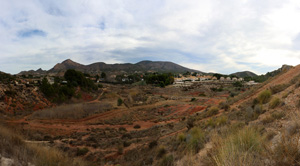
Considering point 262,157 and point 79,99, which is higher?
point 262,157

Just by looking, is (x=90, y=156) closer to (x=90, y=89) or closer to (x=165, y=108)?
(x=165, y=108)

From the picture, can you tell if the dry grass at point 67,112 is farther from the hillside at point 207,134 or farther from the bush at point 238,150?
the bush at point 238,150

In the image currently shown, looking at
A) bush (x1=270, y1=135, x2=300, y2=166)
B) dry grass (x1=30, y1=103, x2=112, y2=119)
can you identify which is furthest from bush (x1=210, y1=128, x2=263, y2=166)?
dry grass (x1=30, y1=103, x2=112, y2=119)

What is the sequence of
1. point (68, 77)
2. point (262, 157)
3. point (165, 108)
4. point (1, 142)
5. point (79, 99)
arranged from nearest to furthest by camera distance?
1. point (262, 157)
2. point (1, 142)
3. point (165, 108)
4. point (79, 99)
5. point (68, 77)

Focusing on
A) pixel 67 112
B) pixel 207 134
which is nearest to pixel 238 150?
pixel 207 134

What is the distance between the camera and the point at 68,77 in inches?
1806

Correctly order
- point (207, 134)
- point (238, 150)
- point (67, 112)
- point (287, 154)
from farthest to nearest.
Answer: point (67, 112), point (207, 134), point (238, 150), point (287, 154)

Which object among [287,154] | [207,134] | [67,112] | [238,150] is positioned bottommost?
[67,112]

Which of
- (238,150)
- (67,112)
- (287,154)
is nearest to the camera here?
(287,154)

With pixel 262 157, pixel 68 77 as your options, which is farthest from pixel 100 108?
pixel 262 157

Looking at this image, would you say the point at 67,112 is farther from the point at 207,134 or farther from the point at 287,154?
the point at 287,154

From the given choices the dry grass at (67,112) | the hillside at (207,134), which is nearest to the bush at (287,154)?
the hillside at (207,134)

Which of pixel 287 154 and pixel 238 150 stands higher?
pixel 287 154

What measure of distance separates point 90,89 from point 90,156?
42.0 meters
